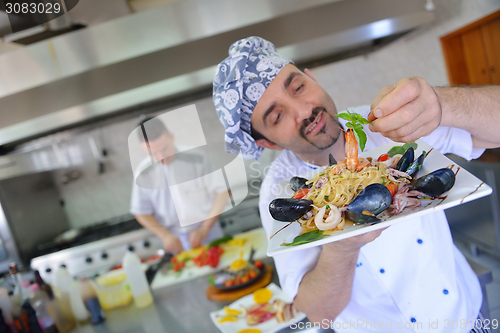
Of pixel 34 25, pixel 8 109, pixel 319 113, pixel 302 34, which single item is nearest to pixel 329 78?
pixel 302 34

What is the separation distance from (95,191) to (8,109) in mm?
1143

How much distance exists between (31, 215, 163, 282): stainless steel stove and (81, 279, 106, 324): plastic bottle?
414 mm

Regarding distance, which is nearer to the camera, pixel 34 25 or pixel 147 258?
pixel 34 25

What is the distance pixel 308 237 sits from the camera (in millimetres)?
489

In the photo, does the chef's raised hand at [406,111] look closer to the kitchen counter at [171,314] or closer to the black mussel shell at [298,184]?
the black mussel shell at [298,184]

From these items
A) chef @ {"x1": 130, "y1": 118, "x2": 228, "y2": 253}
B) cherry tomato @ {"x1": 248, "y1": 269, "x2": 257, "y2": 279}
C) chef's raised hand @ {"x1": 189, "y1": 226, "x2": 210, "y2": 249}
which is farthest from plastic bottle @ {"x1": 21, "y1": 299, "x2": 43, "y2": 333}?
cherry tomato @ {"x1": 248, "y1": 269, "x2": 257, "y2": 279}

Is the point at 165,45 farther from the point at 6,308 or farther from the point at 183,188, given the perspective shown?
the point at 6,308

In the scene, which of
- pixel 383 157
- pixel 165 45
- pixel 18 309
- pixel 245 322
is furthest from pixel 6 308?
pixel 383 157

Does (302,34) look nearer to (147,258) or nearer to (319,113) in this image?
(319,113)

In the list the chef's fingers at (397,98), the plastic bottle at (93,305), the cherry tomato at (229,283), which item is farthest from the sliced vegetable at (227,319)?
the chef's fingers at (397,98)

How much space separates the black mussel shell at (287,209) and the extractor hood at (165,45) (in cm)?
81

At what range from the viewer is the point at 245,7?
1181 millimetres

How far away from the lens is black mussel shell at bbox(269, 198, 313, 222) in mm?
549

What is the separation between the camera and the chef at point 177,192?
1103mm
